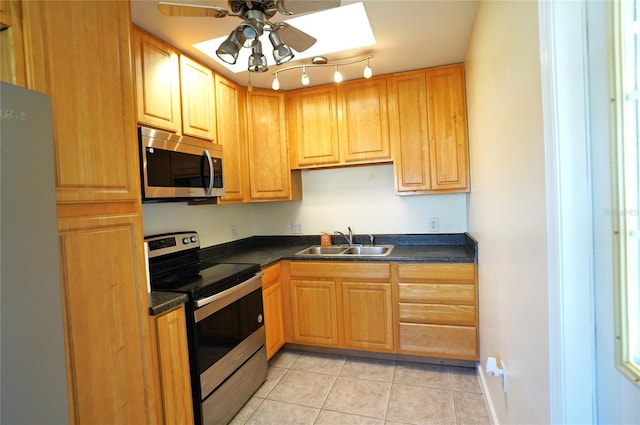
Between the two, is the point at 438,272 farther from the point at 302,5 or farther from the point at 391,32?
the point at 302,5

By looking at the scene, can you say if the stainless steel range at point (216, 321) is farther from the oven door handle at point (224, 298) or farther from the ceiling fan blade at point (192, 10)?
the ceiling fan blade at point (192, 10)

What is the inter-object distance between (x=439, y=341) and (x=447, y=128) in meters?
1.67

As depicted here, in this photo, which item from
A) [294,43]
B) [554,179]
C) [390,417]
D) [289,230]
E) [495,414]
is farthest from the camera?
[289,230]

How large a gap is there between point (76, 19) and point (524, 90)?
1.54 metres

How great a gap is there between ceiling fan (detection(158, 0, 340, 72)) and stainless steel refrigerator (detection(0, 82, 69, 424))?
2.32 feet

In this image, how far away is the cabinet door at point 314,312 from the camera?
2.53m

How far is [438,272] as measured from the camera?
89.0 inches

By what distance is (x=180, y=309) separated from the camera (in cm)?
156

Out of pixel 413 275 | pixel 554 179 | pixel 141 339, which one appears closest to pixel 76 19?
pixel 141 339

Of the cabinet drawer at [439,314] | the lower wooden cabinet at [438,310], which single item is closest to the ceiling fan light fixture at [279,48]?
the lower wooden cabinet at [438,310]

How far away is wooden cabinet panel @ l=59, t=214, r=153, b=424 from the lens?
3.35 ft

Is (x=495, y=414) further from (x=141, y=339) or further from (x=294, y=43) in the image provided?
(x=294, y=43)

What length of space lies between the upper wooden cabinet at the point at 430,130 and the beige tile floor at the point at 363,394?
144 centimetres

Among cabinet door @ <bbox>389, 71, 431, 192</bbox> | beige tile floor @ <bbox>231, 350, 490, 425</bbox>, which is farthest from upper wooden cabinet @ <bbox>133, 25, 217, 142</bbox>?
beige tile floor @ <bbox>231, 350, 490, 425</bbox>
